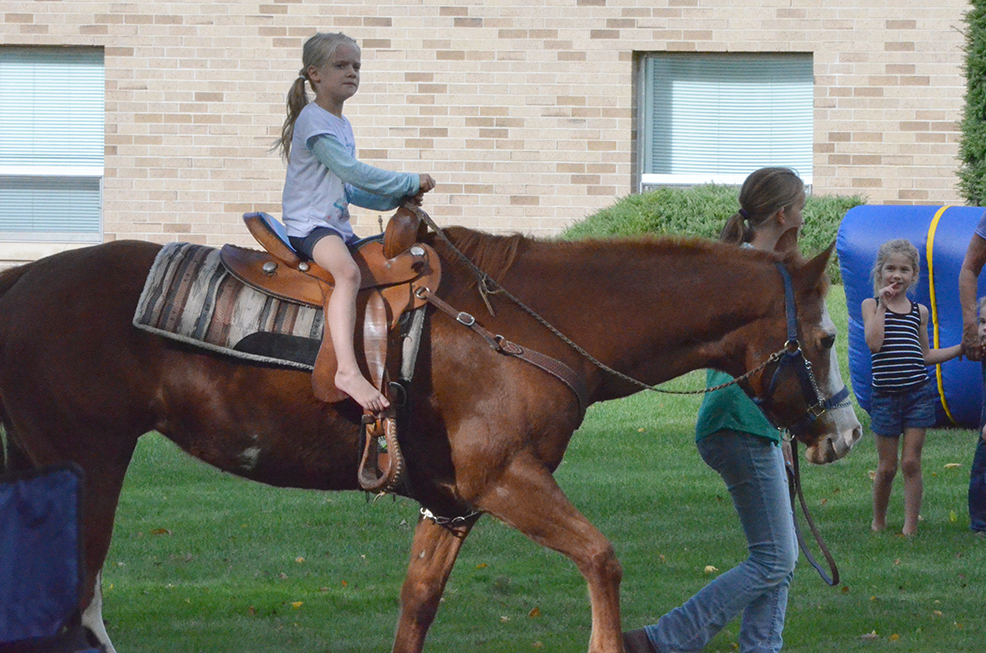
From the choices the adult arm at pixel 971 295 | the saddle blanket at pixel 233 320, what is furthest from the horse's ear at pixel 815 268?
the adult arm at pixel 971 295

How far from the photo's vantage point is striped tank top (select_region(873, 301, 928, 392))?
25.8 ft

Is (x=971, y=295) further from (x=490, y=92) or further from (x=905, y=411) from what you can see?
(x=490, y=92)

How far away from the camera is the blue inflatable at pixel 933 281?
984 cm

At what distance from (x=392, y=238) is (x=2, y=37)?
13618 millimetres

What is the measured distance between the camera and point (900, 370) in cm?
788

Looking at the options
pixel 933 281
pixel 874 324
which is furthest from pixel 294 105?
pixel 933 281

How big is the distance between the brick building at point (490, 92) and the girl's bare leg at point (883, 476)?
8.36m

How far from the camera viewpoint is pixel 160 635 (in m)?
5.97

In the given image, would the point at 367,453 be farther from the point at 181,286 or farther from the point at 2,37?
the point at 2,37

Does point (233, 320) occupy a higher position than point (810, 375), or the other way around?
point (233, 320)

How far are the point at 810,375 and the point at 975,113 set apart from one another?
1001 cm

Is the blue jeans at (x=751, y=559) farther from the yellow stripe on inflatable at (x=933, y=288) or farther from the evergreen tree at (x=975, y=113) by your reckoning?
the evergreen tree at (x=975, y=113)

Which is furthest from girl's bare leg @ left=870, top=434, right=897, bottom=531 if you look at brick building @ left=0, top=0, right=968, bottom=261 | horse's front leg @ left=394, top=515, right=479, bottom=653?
brick building @ left=0, top=0, right=968, bottom=261

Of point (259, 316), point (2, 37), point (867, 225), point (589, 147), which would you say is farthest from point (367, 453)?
point (2, 37)
